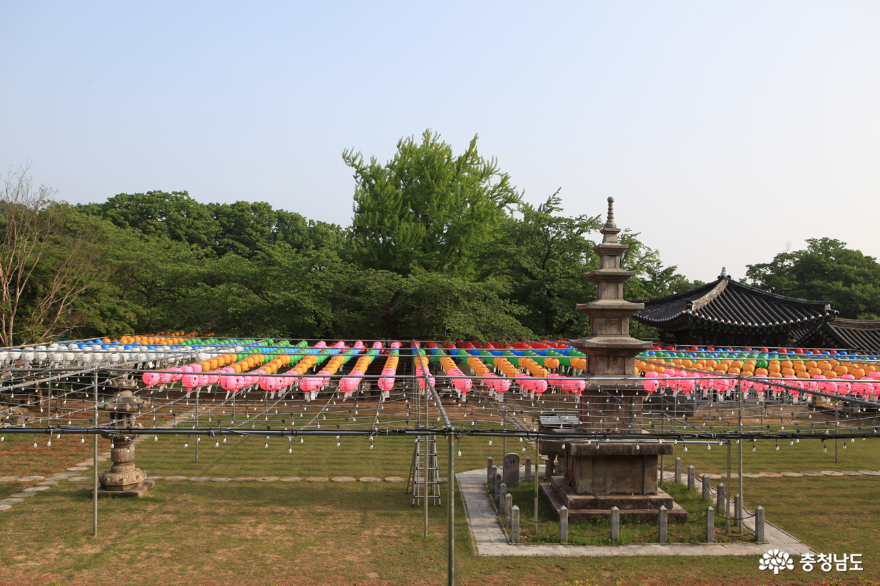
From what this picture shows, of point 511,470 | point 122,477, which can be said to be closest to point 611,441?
point 511,470

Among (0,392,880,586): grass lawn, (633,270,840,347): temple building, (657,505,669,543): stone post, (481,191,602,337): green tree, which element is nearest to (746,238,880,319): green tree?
(633,270,840,347): temple building

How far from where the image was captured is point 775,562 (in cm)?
973

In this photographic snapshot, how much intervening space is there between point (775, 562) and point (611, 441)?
338 cm

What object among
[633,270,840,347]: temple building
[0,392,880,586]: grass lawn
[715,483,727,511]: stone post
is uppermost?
[633,270,840,347]: temple building

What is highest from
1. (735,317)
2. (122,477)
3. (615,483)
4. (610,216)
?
(610,216)

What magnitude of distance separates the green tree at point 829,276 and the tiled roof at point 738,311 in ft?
76.0

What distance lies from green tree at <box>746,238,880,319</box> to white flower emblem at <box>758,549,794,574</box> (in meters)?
41.2

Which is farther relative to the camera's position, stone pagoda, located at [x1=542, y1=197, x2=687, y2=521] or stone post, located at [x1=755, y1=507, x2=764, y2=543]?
stone pagoda, located at [x1=542, y1=197, x2=687, y2=521]

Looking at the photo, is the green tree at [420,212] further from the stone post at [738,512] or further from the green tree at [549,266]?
the stone post at [738,512]

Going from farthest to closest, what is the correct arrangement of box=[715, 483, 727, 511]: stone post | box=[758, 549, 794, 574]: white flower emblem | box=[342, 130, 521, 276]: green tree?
1. box=[342, 130, 521, 276]: green tree
2. box=[715, 483, 727, 511]: stone post
3. box=[758, 549, 794, 574]: white flower emblem

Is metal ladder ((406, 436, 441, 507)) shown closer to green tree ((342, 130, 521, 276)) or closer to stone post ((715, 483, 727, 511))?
stone post ((715, 483, 727, 511))

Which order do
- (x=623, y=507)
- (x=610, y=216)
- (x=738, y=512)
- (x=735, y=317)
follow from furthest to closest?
(x=735, y=317) < (x=610, y=216) < (x=623, y=507) < (x=738, y=512)

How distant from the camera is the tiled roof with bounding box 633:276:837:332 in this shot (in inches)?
942

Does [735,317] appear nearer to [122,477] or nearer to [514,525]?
[514,525]
